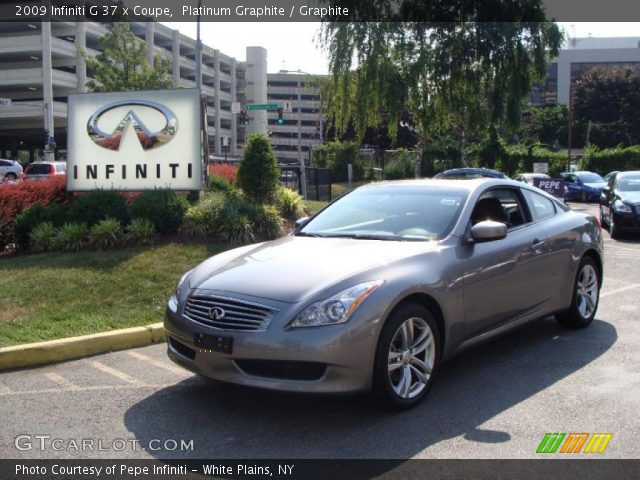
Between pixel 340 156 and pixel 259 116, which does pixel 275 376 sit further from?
pixel 259 116

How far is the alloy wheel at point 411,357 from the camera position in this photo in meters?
4.41

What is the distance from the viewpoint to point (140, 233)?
32.4ft

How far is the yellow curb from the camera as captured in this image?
581cm

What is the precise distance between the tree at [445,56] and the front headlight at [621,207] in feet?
32.8

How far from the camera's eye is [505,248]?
5.48m

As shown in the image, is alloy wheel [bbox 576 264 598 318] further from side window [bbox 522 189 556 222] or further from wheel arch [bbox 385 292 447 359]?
wheel arch [bbox 385 292 447 359]

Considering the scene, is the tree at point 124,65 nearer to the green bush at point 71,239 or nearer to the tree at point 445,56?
the tree at point 445,56

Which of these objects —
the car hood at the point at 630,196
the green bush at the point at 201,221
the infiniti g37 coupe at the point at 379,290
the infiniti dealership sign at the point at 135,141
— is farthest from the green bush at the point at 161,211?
the car hood at the point at 630,196

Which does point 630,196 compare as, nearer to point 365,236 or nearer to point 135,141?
point 135,141

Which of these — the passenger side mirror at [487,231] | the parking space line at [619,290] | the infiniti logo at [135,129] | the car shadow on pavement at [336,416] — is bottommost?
the car shadow on pavement at [336,416]

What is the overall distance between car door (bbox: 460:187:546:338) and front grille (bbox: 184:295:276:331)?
163 cm

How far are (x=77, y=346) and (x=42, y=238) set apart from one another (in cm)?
426

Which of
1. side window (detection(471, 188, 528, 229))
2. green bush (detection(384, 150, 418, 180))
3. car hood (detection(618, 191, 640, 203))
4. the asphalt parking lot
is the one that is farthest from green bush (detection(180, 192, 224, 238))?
green bush (detection(384, 150, 418, 180))

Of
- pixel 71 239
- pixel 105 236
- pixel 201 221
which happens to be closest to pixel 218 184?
pixel 201 221
